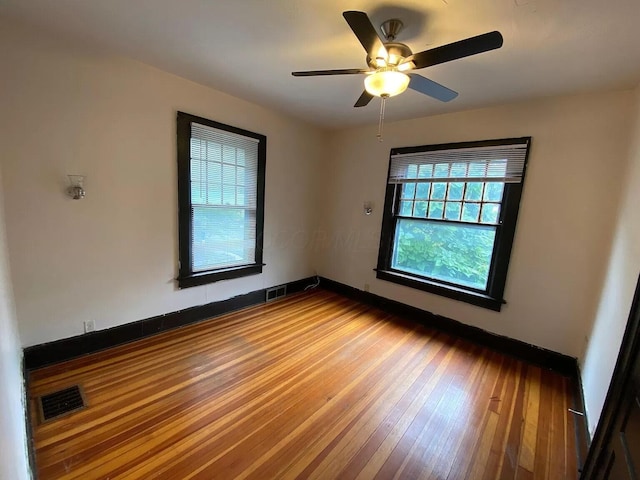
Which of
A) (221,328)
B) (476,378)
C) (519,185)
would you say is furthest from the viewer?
(221,328)

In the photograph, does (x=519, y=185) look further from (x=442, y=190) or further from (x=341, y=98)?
(x=341, y=98)

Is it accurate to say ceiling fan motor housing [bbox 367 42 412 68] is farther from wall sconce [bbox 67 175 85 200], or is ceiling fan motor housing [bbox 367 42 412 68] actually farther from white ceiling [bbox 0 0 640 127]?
wall sconce [bbox 67 175 85 200]

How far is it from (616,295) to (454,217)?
4.75 ft

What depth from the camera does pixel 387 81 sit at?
5.00 ft

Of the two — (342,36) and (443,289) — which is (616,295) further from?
(342,36)

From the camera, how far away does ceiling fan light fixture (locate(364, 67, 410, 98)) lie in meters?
1.52

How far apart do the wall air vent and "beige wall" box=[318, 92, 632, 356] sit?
198 cm

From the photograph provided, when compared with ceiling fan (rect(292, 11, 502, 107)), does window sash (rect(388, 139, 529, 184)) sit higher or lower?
lower

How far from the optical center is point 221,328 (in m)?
2.92

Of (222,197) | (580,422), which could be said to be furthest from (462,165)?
(222,197)

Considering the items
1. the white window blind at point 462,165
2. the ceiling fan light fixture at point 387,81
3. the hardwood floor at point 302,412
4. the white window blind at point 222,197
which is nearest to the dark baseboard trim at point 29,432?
the hardwood floor at point 302,412

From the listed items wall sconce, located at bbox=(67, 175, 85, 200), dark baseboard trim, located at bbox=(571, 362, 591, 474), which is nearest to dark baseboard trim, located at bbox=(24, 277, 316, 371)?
wall sconce, located at bbox=(67, 175, 85, 200)

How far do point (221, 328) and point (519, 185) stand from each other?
332cm

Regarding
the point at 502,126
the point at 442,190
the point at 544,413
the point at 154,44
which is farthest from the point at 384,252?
the point at 154,44
